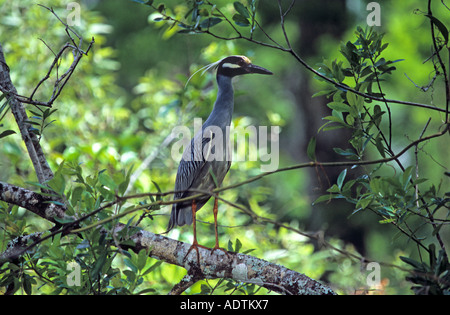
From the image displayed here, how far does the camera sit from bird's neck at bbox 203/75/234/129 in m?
2.66

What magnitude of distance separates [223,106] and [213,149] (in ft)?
0.86

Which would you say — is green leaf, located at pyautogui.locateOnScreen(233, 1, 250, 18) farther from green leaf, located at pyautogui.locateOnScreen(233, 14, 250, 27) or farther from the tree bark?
the tree bark

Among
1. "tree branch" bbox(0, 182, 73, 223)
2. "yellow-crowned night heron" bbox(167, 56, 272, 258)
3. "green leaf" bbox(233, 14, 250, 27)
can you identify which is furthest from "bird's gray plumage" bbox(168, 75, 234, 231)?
"green leaf" bbox(233, 14, 250, 27)

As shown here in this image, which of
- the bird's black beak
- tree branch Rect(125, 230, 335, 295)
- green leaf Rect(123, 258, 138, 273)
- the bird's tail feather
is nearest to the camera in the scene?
green leaf Rect(123, 258, 138, 273)

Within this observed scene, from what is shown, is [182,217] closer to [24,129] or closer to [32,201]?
[32,201]

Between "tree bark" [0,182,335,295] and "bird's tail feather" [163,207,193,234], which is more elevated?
"bird's tail feather" [163,207,193,234]

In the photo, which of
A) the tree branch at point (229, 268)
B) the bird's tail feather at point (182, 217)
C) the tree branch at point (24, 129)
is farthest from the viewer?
the bird's tail feather at point (182, 217)

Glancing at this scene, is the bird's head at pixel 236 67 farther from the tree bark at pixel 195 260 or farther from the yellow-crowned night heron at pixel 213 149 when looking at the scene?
the tree bark at pixel 195 260

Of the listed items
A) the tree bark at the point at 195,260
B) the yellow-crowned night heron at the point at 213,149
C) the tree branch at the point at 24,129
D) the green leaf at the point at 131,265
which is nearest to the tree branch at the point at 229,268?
the tree bark at the point at 195,260

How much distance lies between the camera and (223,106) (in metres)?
2.67

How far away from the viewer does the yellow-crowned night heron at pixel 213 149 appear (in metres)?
2.68

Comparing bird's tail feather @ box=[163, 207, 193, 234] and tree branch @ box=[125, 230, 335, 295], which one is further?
bird's tail feather @ box=[163, 207, 193, 234]

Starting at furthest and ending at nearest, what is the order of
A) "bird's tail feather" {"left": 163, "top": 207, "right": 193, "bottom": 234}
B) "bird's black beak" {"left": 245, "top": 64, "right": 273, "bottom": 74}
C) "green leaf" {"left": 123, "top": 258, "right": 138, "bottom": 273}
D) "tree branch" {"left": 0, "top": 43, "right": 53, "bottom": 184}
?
"bird's tail feather" {"left": 163, "top": 207, "right": 193, "bottom": 234} → "bird's black beak" {"left": 245, "top": 64, "right": 273, "bottom": 74} → "tree branch" {"left": 0, "top": 43, "right": 53, "bottom": 184} → "green leaf" {"left": 123, "top": 258, "right": 138, "bottom": 273}
